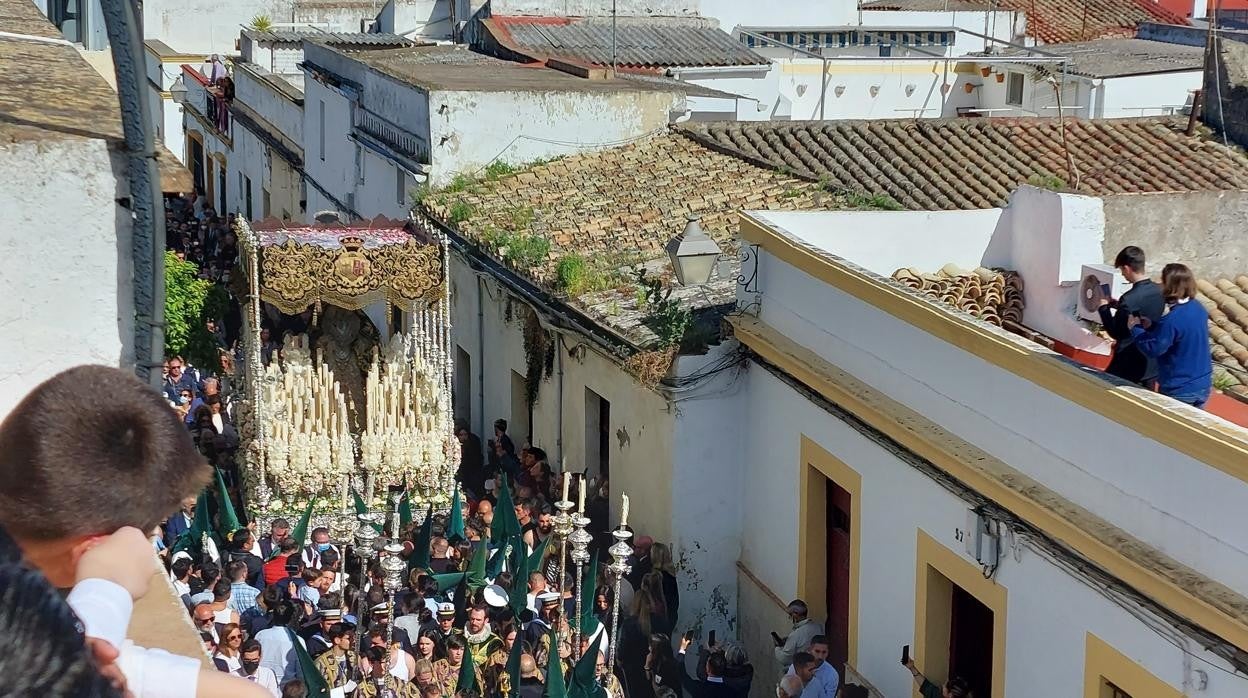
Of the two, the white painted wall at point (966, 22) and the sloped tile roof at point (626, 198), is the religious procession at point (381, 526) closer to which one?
the sloped tile roof at point (626, 198)

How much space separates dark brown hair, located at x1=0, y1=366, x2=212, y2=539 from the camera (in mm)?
→ 2281

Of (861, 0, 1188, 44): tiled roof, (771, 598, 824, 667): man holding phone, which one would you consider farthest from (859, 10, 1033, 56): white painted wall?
(771, 598, 824, 667): man holding phone

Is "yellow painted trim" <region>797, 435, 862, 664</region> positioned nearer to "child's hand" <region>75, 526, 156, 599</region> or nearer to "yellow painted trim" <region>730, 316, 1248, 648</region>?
"yellow painted trim" <region>730, 316, 1248, 648</region>

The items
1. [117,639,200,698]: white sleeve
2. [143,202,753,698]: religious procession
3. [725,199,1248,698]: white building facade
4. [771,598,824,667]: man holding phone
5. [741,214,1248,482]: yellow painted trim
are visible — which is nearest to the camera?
[117,639,200,698]: white sleeve

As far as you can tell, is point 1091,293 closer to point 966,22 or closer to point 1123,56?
point 1123,56

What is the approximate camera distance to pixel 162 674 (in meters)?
2.32

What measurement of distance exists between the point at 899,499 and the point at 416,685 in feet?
10.3

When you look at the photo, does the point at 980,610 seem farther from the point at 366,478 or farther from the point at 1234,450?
the point at 366,478

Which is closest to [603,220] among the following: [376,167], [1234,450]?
[376,167]

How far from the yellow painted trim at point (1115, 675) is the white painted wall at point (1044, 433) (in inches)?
23.2

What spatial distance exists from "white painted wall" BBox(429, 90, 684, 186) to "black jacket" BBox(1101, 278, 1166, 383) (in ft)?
34.4

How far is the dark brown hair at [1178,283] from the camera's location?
8367 mm

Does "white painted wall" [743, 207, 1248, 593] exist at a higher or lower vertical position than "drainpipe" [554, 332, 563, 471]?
higher

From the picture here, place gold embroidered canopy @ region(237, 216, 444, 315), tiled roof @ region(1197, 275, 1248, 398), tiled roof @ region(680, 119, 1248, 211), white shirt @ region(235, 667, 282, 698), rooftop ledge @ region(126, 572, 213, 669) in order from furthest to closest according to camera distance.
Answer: tiled roof @ region(680, 119, 1248, 211) → gold embroidered canopy @ region(237, 216, 444, 315) → tiled roof @ region(1197, 275, 1248, 398) → white shirt @ region(235, 667, 282, 698) → rooftop ledge @ region(126, 572, 213, 669)
